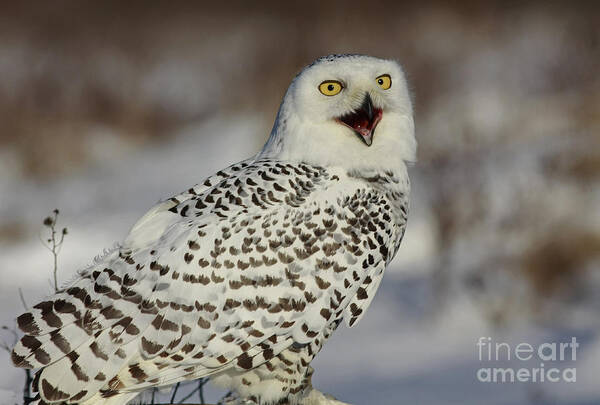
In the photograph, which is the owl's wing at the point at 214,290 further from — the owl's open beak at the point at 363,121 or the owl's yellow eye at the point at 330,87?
the owl's yellow eye at the point at 330,87

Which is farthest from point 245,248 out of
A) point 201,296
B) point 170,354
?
point 170,354

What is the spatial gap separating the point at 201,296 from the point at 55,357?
3.03ft

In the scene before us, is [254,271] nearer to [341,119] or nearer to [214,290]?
[214,290]

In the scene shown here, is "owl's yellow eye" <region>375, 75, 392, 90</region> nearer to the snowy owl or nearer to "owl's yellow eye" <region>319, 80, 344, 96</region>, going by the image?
the snowy owl

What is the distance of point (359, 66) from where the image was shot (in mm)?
6164

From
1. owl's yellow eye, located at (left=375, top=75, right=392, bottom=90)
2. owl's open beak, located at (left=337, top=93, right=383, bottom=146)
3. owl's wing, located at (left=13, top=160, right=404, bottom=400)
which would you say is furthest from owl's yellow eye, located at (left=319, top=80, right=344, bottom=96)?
owl's wing, located at (left=13, top=160, right=404, bottom=400)

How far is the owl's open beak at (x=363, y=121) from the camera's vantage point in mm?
6086

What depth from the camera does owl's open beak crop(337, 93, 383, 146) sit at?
609cm

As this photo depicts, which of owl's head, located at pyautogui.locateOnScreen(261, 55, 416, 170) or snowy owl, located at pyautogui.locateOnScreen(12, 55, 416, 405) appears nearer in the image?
snowy owl, located at pyautogui.locateOnScreen(12, 55, 416, 405)

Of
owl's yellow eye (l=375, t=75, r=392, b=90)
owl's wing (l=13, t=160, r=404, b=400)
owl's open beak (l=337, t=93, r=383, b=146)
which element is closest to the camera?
owl's wing (l=13, t=160, r=404, b=400)

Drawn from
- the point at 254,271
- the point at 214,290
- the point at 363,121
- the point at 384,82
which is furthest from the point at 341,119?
the point at 214,290

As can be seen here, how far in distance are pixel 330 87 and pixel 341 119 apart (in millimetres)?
229

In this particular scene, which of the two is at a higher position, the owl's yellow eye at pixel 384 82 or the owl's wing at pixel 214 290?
Result: the owl's yellow eye at pixel 384 82

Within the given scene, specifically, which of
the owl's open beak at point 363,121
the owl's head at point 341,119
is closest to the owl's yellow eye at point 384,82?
the owl's head at point 341,119
